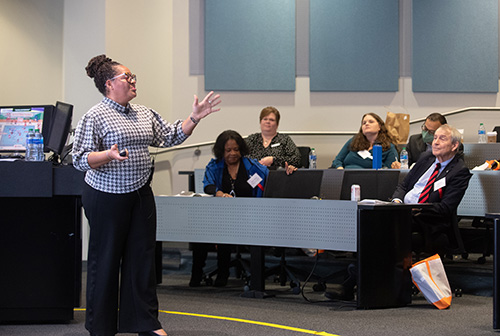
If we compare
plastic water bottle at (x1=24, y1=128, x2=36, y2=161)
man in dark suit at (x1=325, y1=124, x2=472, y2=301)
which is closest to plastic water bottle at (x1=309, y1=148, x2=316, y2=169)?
man in dark suit at (x1=325, y1=124, x2=472, y2=301)

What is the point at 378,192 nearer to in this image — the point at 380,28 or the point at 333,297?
the point at 333,297

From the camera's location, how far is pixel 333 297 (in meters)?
4.61

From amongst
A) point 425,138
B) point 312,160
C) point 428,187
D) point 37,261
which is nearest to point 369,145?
point 425,138

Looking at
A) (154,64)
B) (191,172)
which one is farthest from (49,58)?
(191,172)

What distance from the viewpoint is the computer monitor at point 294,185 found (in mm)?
4914

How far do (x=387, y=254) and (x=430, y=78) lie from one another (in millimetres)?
4440

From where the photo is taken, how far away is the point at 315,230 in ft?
14.6

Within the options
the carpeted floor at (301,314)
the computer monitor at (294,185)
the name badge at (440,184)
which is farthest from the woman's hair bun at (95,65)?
the name badge at (440,184)

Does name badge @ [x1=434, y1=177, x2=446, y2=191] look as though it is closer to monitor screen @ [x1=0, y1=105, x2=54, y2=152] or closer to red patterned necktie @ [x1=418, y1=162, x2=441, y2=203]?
red patterned necktie @ [x1=418, y1=162, x2=441, y2=203]

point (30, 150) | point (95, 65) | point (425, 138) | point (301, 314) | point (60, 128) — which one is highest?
point (95, 65)

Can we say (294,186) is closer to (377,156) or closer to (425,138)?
(377,156)

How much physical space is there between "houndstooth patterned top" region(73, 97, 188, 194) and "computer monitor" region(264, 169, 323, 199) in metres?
1.80

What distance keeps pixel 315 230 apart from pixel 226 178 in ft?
3.70

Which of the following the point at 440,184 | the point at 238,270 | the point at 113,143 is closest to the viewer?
the point at 113,143
